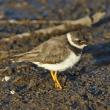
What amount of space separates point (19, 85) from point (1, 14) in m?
4.76

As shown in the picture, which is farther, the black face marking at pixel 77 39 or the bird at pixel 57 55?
the black face marking at pixel 77 39

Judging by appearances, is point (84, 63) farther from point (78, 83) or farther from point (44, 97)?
point (44, 97)

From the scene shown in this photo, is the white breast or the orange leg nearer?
the white breast

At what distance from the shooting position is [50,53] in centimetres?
890

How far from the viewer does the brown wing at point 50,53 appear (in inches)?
348

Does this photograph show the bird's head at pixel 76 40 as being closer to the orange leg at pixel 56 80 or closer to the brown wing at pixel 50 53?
the brown wing at pixel 50 53

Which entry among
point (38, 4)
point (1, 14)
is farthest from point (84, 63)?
point (38, 4)

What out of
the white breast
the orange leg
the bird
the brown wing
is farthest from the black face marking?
the orange leg

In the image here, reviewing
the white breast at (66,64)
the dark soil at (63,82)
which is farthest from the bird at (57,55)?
the dark soil at (63,82)

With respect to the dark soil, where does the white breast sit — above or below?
above

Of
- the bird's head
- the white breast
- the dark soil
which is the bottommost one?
the dark soil

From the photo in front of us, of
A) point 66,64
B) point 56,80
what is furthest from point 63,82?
point 66,64

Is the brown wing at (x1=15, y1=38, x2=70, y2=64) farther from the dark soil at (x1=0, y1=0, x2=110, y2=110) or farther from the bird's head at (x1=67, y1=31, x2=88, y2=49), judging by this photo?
the dark soil at (x1=0, y1=0, x2=110, y2=110)

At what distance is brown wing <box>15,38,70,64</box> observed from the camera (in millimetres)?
8844
